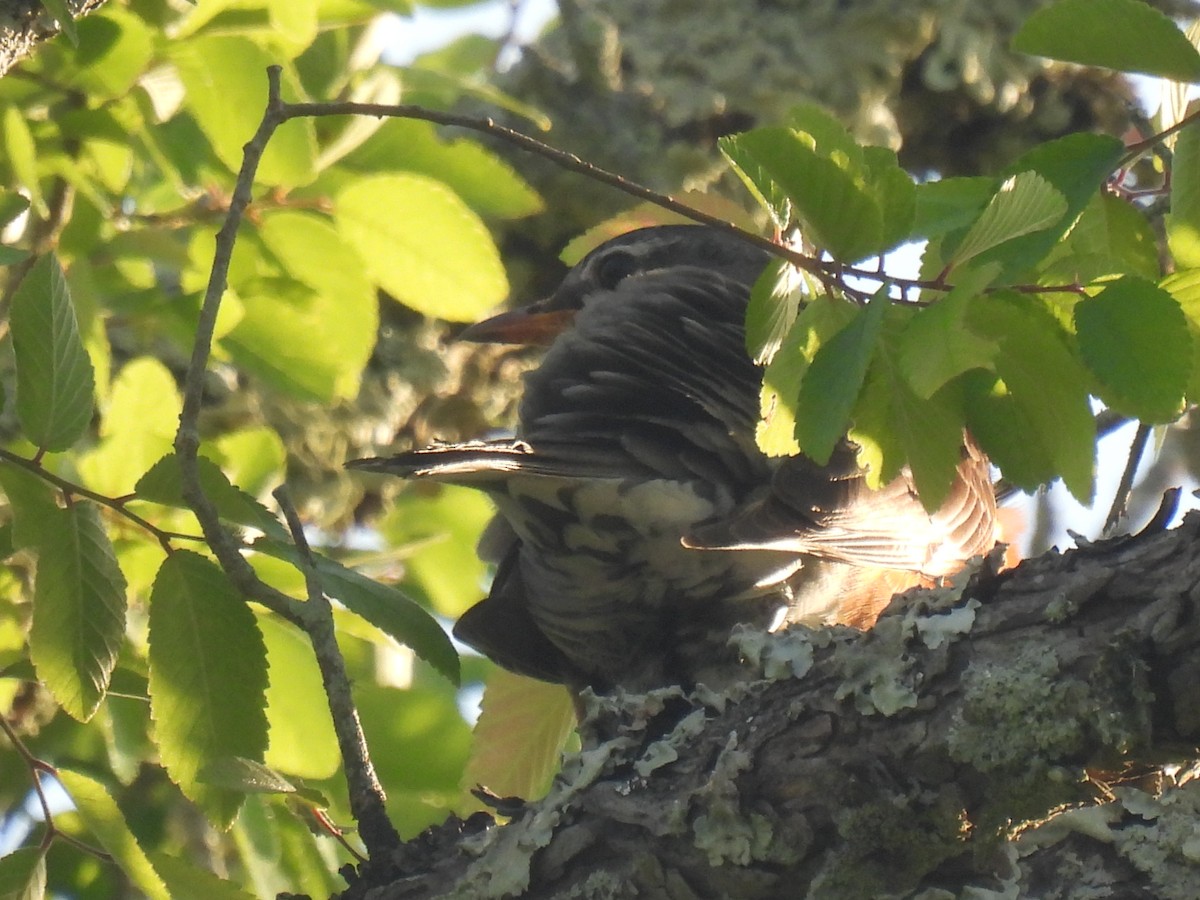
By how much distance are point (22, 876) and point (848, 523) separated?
108 cm

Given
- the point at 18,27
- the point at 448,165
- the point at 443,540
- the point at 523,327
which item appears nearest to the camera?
the point at 18,27

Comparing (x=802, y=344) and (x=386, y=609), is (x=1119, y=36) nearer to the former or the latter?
(x=802, y=344)

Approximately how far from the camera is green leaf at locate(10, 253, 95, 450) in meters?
1.53

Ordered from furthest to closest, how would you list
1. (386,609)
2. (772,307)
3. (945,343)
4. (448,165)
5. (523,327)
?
1. (523,327)
2. (448,165)
3. (386,609)
4. (772,307)
5. (945,343)

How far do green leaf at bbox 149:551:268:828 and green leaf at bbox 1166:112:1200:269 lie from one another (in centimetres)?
94

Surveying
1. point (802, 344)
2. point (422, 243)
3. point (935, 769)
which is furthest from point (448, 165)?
point (935, 769)

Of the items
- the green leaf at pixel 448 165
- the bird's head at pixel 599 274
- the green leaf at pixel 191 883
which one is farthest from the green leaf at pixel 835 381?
the bird's head at pixel 599 274

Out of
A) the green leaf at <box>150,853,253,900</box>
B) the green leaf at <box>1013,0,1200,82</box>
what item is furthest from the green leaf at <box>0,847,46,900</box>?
the green leaf at <box>1013,0,1200,82</box>

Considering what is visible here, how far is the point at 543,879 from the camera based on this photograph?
1.42 m

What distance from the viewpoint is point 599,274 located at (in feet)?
9.07

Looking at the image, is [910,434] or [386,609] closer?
[910,434]

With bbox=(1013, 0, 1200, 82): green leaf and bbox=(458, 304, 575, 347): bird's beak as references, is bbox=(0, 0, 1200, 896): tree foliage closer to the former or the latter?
bbox=(1013, 0, 1200, 82): green leaf

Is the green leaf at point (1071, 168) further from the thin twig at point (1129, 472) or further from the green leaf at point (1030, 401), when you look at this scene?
the thin twig at point (1129, 472)

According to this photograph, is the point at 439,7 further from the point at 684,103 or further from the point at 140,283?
the point at 684,103
